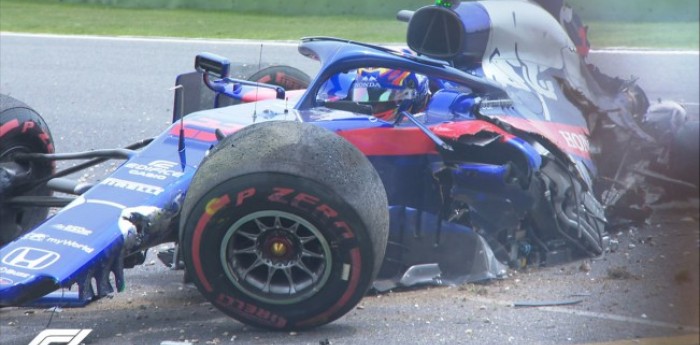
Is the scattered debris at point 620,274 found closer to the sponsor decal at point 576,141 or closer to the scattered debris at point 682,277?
the sponsor decal at point 576,141

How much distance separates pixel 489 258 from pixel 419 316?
0.75 meters

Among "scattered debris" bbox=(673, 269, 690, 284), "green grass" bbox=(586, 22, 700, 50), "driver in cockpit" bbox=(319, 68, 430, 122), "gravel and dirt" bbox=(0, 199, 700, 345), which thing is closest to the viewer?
"scattered debris" bbox=(673, 269, 690, 284)

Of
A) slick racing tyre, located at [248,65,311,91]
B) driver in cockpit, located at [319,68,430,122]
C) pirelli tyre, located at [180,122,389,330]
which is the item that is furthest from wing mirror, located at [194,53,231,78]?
slick racing tyre, located at [248,65,311,91]

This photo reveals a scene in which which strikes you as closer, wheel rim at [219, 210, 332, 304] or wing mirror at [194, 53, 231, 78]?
wheel rim at [219, 210, 332, 304]

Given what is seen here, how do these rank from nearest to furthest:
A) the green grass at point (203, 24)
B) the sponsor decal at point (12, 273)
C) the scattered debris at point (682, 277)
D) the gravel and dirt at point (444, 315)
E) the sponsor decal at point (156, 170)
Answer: the scattered debris at point (682, 277)
the sponsor decal at point (12, 273)
the gravel and dirt at point (444, 315)
the sponsor decal at point (156, 170)
the green grass at point (203, 24)

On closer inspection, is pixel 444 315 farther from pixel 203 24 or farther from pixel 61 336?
pixel 203 24

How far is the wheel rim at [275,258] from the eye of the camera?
4.10m

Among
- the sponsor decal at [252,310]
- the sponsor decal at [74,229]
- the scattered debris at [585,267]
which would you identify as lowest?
the scattered debris at [585,267]

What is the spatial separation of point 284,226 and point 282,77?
2844 mm

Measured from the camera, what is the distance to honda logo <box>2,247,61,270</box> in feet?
13.2

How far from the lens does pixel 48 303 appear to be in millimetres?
4242

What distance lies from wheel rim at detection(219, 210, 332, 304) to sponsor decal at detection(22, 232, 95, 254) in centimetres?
52

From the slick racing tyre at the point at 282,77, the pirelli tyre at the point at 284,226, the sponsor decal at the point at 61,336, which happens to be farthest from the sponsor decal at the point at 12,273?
the slick racing tyre at the point at 282,77

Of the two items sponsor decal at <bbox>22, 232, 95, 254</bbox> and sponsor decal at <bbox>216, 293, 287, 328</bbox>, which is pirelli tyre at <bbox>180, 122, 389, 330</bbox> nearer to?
sponsor decal at <bbox>216, 293, 287, 328</bbox>
